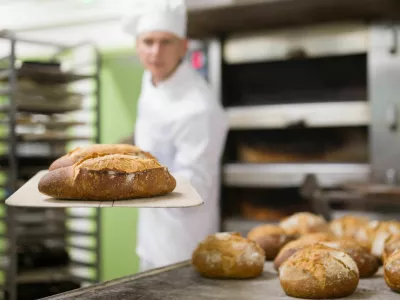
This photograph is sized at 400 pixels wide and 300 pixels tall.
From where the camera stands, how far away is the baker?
2566 millimetres

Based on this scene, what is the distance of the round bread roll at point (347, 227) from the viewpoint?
197cm

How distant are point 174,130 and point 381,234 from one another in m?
1.13

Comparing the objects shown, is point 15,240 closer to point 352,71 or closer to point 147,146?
point 147,146

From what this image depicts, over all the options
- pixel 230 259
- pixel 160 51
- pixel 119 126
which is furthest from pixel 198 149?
pixel 119 126

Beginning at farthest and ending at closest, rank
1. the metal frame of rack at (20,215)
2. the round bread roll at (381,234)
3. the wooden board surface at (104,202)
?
the metal frame of rack at (20,215) → the round bread roll at (381,234) → the wooden board surface at (104,202)

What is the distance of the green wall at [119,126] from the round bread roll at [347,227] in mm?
3016

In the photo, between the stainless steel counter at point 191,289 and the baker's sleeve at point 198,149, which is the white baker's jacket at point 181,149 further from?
the stainless steel counter at point 191,289

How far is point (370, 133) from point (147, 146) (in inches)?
70.8

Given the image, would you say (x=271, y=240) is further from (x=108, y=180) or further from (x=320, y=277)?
(x=108, y=180)

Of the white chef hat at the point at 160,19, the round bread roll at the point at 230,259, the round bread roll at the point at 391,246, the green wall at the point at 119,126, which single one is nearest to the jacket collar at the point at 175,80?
the white chef hat at the point at 160,19

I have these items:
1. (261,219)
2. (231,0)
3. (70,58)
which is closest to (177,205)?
(231,0)

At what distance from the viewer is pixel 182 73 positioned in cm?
273

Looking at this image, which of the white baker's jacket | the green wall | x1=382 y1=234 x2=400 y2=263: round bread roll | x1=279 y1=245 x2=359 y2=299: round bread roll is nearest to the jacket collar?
the white baker's jacket

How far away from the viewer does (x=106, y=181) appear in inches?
51.4
